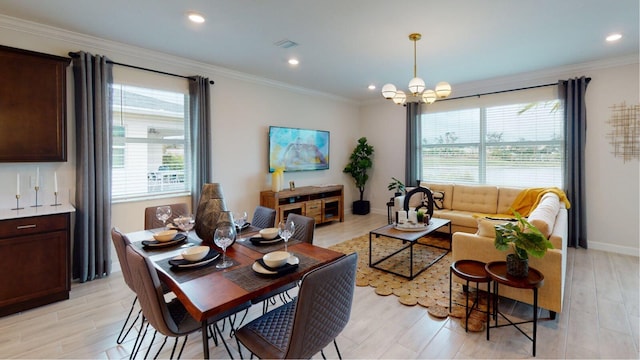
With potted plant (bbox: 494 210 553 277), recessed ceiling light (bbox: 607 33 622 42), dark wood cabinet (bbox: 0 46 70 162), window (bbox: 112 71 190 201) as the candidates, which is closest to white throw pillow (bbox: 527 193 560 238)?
potted plant (bbox: 494 210 553 277)

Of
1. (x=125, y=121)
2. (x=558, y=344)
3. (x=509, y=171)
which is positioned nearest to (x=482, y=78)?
(x=509, y=171)

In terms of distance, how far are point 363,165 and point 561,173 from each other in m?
3.56

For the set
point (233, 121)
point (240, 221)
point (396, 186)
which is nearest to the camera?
point (240, 221)

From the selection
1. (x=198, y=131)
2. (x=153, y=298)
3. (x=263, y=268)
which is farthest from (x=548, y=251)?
(x=198, y=131)

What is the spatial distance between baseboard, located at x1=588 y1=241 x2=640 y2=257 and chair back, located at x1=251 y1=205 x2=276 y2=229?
4.92m

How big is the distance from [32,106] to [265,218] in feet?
8.24

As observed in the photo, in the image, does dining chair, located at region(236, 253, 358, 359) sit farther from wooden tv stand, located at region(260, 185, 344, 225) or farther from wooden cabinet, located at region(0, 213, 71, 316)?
wooden tv stand, located at region(260, 185, 344, 225)

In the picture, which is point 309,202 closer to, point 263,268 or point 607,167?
point 263,268

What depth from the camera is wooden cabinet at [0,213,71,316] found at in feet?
8.31

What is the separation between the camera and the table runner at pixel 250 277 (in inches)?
58.4

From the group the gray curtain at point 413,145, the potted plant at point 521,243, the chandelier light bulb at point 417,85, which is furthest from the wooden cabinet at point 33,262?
the gray curtain at point 413,145

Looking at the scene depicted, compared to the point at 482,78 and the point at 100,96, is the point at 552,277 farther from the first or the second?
the point at 100,96

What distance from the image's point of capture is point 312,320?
4.23ft

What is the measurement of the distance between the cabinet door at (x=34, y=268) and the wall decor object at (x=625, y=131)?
23.0 ft
